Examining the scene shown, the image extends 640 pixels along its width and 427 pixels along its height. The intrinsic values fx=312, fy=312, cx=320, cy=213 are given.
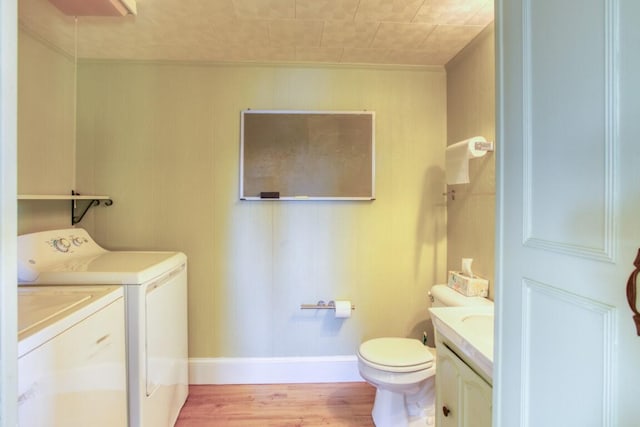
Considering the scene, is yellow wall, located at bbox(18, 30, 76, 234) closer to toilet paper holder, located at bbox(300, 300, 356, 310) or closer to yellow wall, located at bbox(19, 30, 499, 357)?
yellow wall, located at bbox(19, 30, 499, 357)

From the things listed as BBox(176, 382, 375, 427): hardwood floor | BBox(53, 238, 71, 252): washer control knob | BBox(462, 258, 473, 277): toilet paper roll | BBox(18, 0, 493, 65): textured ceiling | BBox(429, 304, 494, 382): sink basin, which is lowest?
BBox(176, 382, 375, 427): hardwood floor

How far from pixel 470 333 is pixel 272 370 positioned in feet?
5.16

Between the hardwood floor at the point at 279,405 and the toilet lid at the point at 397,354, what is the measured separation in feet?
1.47

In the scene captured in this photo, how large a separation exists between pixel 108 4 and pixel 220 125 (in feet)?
2.78

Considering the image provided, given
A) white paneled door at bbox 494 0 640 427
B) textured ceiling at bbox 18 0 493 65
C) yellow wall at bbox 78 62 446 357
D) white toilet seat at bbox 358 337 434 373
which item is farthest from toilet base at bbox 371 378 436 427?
textured ceiling at bbox 18 0 493 65

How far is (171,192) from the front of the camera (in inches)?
85.7

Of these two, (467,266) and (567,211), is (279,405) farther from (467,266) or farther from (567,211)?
(567,211)

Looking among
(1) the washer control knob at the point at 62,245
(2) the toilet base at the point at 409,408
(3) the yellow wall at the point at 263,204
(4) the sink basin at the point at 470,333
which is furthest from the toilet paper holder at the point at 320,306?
(1) the washer control knob at the point at 62,245

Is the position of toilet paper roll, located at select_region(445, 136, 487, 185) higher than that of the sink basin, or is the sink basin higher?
toilet paper roll, located at select_region(445, 136, 487, 185)

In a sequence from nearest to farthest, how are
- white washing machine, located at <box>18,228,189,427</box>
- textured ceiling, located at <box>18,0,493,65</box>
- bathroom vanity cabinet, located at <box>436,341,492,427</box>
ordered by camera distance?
bathroom vanity cabinet, located at <box>436,341,492,427</box> → white washing machine, located at <box>18,228,189,427</box> → textured ceiling, located at <box>18,0,493,65</box>

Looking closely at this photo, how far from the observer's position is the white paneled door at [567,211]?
1.51ft

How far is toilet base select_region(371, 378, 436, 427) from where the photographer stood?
1.73m

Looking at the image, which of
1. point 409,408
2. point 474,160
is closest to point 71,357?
point 409,408

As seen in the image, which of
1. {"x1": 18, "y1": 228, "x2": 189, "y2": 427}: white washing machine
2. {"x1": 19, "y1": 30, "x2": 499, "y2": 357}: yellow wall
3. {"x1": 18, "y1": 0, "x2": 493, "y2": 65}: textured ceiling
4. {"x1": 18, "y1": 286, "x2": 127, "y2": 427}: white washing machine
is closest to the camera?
{"x1": 18, "y1": 286, "x2": 127, "y2": 427}: white washing machine
